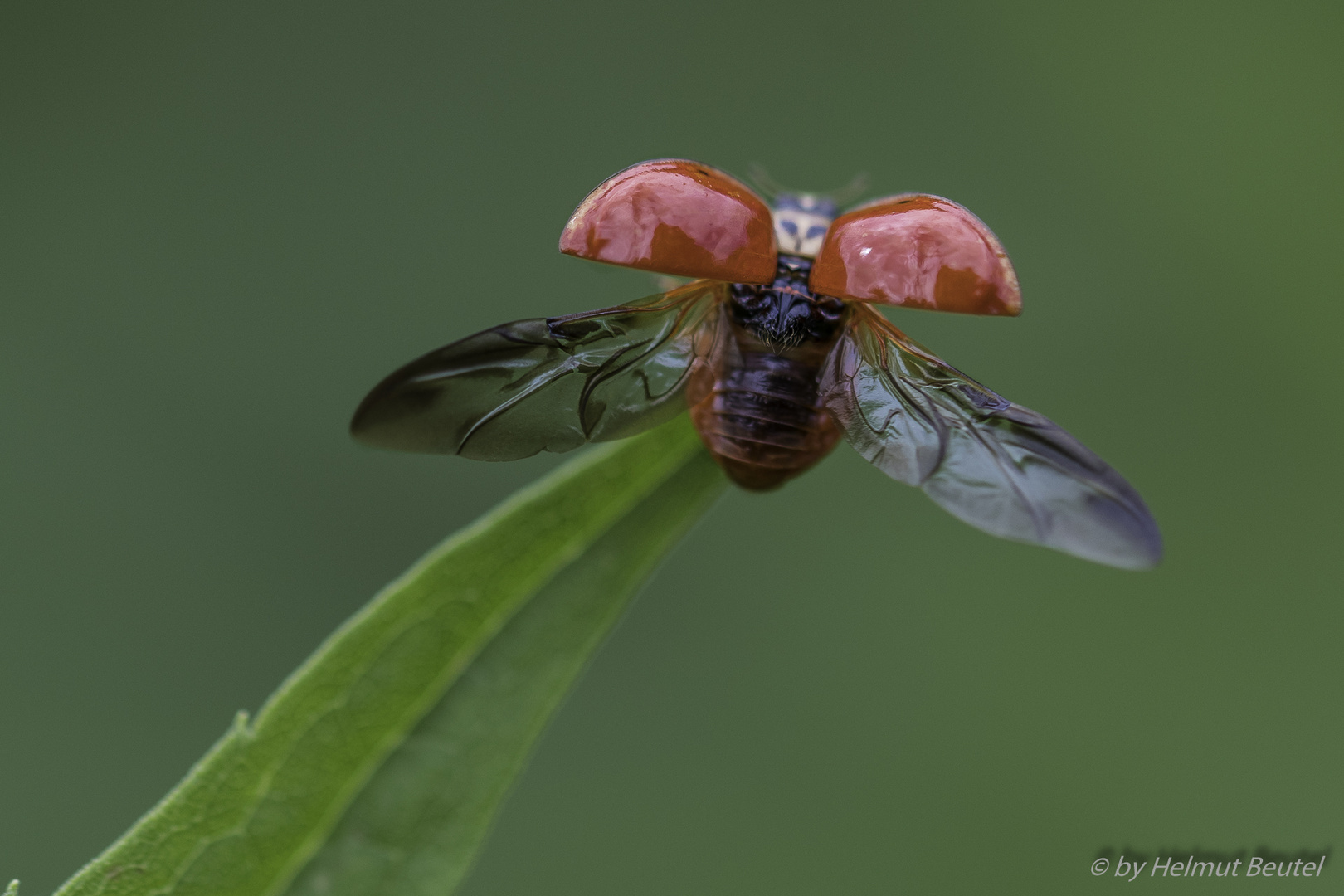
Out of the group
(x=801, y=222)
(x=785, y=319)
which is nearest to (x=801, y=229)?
(x=801, y=222)

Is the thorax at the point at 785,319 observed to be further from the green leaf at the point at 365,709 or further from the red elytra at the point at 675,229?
the green leaf at the point at 365,709

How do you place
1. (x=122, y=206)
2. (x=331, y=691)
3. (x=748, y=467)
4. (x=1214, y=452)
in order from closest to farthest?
(x=331, y=691) < (x=748, y=467) < (x=1214, y=452) < (x=122, y=206)

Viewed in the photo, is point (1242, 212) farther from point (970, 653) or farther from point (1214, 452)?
point (970, 653)

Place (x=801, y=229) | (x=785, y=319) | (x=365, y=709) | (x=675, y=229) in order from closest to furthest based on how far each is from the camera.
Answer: (x=365, y=709), (x=675, y=229), (x=785, y=319), (x=801, y=229)

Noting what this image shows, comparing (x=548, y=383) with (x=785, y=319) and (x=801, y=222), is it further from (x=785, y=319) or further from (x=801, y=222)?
(x=801, y=222)

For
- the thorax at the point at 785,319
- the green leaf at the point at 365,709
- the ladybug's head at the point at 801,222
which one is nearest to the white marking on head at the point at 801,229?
the ladybug's head at the point at 801,222

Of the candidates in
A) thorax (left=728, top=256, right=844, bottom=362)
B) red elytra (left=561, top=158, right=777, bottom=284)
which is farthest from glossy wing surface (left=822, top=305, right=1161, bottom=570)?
red elytra (left=561, top=158, right=777, bottom=284)

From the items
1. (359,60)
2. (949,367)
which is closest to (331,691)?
(949,367)
